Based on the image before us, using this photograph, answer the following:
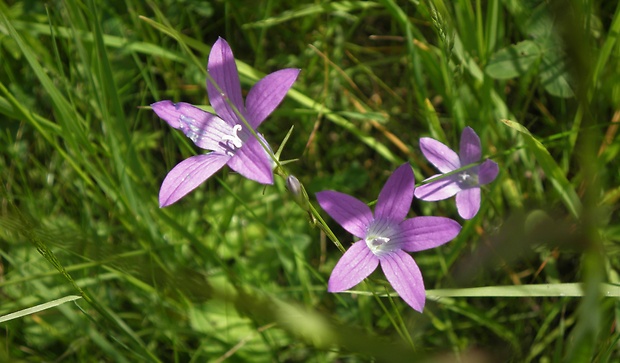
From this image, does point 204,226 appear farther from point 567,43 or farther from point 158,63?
point 567,43

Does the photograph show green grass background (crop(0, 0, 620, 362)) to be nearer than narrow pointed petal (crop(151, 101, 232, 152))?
No

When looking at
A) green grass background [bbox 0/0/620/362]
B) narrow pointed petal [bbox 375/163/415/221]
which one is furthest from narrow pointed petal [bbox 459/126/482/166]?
narrow pointed petal [bbox 375/163/415/221]

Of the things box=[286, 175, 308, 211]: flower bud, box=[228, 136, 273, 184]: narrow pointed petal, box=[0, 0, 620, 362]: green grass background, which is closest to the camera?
box=[286, 175, 308, 211]: flower bud

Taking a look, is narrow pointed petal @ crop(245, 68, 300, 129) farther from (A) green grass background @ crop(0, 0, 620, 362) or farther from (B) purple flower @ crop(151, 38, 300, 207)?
(A) green grass background @ crop(0, 0, 620, 362)

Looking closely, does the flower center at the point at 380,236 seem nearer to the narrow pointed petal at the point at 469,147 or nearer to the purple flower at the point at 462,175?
the purple flower at the point at 462,175

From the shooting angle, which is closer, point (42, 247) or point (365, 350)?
point (365, 350)

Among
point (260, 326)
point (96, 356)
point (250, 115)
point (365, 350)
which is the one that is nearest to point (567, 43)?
point (365, 350)

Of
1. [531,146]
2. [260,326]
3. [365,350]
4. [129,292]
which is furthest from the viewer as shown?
[129,292]

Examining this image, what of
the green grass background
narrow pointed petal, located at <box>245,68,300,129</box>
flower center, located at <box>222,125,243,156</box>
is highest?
narrow pointed petal, located at <box>245,68,300,129</box>

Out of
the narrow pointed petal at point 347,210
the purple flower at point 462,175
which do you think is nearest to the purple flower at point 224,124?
the narrow pointed petal at point 347,210

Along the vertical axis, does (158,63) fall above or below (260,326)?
above
